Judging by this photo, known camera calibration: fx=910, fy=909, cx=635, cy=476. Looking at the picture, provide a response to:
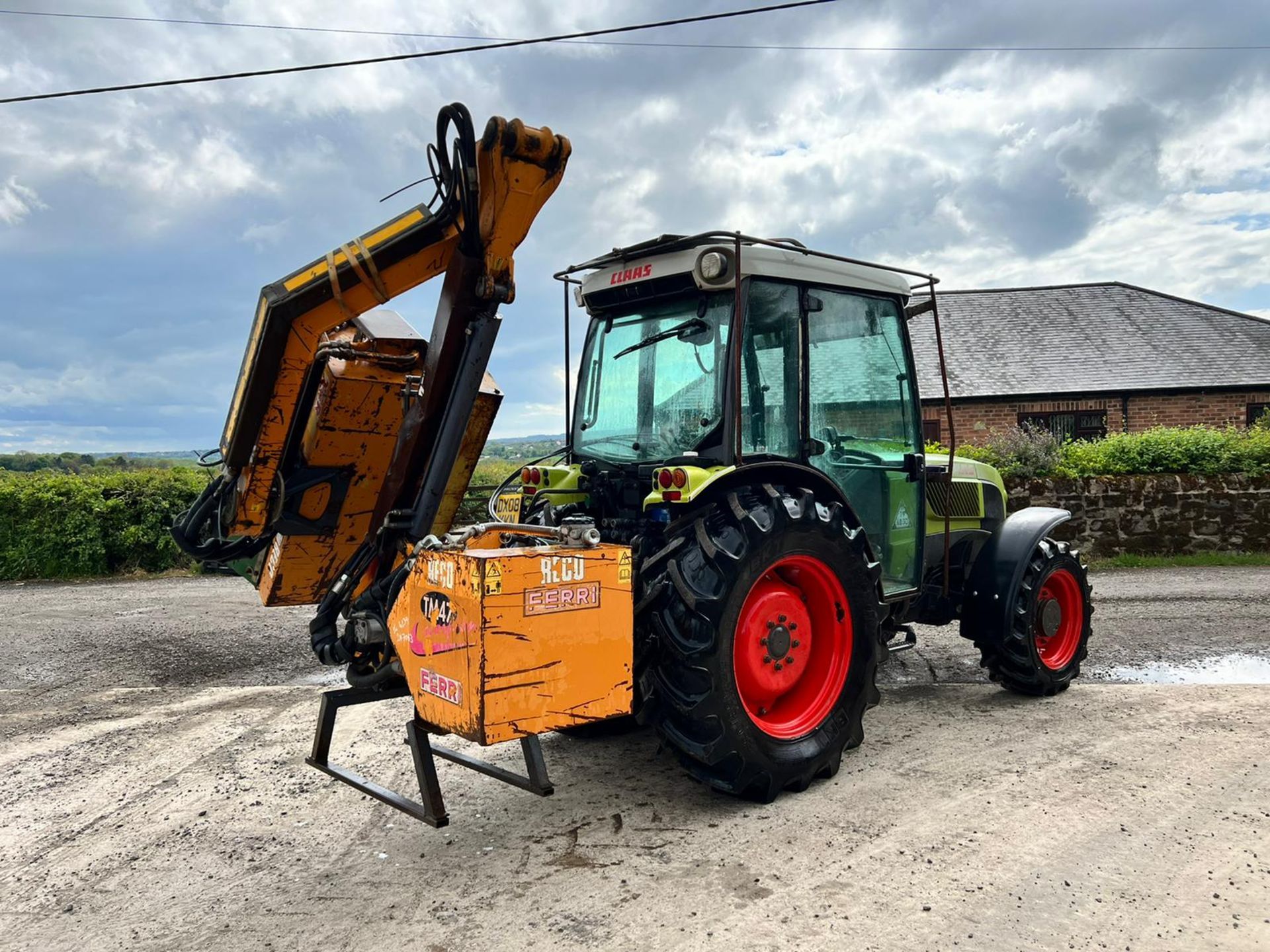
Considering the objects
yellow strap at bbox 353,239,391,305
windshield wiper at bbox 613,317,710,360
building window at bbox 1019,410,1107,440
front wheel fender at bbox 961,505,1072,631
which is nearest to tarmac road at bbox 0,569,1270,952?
front wheel fender at bbox 961,505,1072,631

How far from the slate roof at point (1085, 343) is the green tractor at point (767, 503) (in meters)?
12.5

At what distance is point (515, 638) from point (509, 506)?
197 cm

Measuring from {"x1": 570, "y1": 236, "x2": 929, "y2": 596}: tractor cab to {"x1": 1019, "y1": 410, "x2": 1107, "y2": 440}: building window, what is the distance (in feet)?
49.3

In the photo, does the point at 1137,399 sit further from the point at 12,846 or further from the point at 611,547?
the point at 12,846

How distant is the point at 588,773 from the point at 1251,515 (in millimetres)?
11219

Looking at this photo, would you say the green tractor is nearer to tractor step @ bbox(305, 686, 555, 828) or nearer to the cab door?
the cab door

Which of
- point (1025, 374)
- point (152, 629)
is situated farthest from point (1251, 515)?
point (152, 629)

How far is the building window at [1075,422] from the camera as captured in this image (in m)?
18.7

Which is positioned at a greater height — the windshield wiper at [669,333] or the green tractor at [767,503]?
the windshield wiper at [669,333]

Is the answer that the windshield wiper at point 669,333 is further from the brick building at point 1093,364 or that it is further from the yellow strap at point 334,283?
the brick building at point 1093,364

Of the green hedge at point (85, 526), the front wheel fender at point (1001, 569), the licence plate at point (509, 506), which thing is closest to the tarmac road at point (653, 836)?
the front wheel fender at point (1001, 569)

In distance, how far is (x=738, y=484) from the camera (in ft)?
13.3

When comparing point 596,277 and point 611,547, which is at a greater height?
point 596,277

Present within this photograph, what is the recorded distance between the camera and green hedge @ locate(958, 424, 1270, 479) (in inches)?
481
